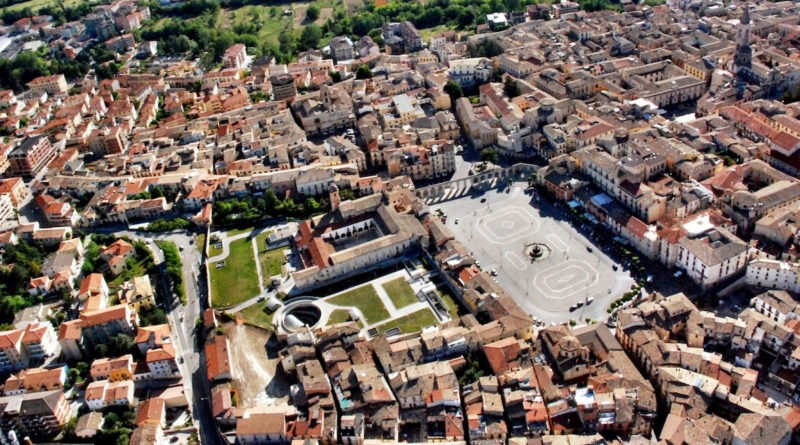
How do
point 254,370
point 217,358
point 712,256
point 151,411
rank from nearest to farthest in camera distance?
point 151,411 → point 217,358 → point 254,370 → point 712,256

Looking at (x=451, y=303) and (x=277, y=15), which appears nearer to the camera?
(x=451, y=303)

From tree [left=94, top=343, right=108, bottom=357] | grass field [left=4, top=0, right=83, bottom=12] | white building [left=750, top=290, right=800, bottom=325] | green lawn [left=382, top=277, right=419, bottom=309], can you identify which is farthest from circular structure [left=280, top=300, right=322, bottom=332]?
grass field [left=4, top=0, right=83, bottom=12]

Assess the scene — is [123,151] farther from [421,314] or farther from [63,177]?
[421,314]

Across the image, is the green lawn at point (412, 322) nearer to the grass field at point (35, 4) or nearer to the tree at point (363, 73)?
the tree at point (363, 73)

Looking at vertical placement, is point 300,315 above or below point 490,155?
below

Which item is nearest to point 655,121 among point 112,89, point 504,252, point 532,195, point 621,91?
point 621,91

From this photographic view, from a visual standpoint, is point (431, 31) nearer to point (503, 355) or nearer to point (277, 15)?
point (277, 15)

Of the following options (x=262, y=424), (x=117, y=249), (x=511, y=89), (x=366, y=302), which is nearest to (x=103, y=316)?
(x=117, y=249)
